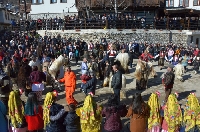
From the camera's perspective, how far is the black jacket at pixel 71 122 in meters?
6.40

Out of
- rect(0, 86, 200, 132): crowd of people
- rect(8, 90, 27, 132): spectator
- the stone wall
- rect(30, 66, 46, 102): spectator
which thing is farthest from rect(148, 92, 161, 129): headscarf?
the stone wall

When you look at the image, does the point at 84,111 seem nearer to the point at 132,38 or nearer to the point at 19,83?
the point at 19,83

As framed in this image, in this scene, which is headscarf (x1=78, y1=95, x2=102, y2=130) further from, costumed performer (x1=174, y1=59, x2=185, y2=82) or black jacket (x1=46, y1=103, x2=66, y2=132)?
costumed performer (x1=174, y1=59, x2=185, y2=82)

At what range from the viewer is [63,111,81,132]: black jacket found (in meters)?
6.40

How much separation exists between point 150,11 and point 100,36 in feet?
34.6

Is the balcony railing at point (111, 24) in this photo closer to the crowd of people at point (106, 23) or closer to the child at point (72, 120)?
the crowd of people at point (106, 23)

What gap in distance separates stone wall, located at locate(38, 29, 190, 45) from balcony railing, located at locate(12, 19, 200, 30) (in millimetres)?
461

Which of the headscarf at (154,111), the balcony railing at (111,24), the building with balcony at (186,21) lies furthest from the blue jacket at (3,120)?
the building with balcony at (186,21)

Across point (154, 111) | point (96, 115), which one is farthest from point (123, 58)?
point (96, 115)

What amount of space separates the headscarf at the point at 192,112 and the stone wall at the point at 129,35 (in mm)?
20284

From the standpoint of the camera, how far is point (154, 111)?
6965mm

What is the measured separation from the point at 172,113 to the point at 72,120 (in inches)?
98.5

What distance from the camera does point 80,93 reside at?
12438mm

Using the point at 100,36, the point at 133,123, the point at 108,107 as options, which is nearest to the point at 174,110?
the point at 133,123
